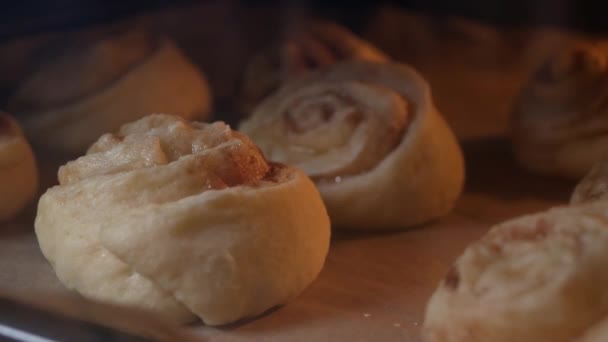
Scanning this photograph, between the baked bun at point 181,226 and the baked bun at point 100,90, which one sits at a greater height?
the baked bun at point 181,226

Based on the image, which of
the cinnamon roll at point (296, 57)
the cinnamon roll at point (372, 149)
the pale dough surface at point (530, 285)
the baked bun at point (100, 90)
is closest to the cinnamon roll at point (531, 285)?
the pale dough surface at point (530, 285)

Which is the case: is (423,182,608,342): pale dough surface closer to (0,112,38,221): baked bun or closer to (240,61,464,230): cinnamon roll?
(240,61,464,230): cinnamon roll

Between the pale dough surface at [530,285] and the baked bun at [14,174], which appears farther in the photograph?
the baked bun at [14,174]

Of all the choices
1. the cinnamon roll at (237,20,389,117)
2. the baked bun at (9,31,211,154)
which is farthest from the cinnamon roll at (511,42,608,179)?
the baked bun at (9,31,211,154)

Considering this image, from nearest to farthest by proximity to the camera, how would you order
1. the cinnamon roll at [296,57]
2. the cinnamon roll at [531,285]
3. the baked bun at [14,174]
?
the cinnamon roll at [531,285] < the baked bun at [14,174] < the cinnamon roll at [296,57]

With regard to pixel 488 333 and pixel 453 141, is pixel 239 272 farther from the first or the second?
pixel 453 141

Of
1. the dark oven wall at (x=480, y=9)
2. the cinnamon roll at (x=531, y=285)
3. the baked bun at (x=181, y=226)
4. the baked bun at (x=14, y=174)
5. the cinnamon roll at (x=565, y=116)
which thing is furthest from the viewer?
the dark oven wall at (x=480, y=9)

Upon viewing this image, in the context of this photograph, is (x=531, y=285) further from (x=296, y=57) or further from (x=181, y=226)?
(x=296, y=57)

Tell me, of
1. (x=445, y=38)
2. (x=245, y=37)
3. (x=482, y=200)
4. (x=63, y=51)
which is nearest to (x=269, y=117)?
(x=482, y=200)

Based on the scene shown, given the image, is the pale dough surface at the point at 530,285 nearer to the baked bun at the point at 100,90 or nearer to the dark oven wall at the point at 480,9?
the baked bun at the point at 100,90
